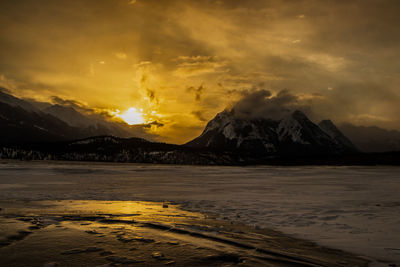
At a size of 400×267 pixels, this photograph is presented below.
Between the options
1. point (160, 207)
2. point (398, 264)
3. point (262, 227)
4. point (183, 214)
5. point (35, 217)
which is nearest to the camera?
point (398, 264)

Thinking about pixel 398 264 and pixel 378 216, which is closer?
pixel 398 264

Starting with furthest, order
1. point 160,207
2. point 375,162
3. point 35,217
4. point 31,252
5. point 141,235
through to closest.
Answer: point 375,162
point 160,207
point 35,217
point 141,235
point 31,252

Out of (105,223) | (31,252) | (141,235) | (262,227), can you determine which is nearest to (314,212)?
(262,227)

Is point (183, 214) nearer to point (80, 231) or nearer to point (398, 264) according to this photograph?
point (80, 231)

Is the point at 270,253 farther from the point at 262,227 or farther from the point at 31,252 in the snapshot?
the point at 31,252

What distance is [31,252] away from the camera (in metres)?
8.54

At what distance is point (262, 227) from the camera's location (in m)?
12.6

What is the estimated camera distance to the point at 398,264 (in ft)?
25.6

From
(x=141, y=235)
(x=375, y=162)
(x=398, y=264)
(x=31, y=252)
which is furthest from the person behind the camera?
(x=375, y=162)

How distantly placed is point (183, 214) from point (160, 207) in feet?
8.58

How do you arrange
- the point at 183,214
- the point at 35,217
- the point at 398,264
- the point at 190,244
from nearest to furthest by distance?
the point at 398,264
the point at 190,244
the point at 35,217
the point at 183,214

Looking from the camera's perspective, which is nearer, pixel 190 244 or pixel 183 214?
pixel 190 244

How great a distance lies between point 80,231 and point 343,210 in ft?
43.5

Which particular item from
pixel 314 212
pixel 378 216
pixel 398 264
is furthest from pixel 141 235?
pixel 378 216
